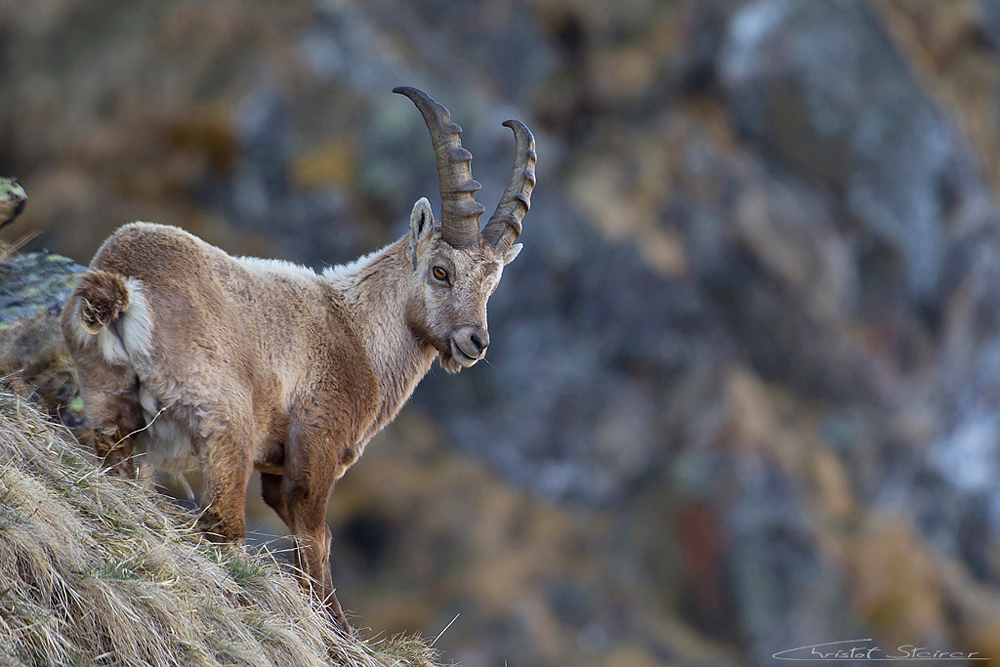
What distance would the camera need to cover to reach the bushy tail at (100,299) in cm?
580

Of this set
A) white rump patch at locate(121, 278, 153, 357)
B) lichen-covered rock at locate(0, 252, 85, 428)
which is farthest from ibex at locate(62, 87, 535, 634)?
lichen-covered rock at locate(0, 252, 85, 428)

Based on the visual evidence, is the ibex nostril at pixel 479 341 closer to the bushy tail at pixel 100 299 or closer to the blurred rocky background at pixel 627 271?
the bushy tail at pixel 100 299

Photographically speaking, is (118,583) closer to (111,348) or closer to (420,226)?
(111,348)

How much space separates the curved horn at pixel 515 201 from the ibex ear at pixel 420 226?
483 millimetres

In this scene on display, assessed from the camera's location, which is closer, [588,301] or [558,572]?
[558,572]

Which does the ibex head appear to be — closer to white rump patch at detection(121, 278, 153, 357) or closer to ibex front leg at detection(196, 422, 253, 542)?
ibex front leg at detection(196, 422, 253, 542)

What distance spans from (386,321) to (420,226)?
2.89ft

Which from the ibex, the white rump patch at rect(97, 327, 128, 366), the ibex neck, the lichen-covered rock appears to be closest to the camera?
the white rump patch at rect(97, 327, 128, 366)

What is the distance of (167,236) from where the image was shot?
6656mm

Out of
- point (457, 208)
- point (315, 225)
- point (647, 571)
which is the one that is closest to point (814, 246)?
point (647, 571)

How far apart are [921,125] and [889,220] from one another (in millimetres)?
3044

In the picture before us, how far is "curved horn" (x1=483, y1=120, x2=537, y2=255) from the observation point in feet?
27.8

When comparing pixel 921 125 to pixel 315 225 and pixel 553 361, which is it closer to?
pixel 553 361

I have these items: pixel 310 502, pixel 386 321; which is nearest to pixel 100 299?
pixel 310 502
